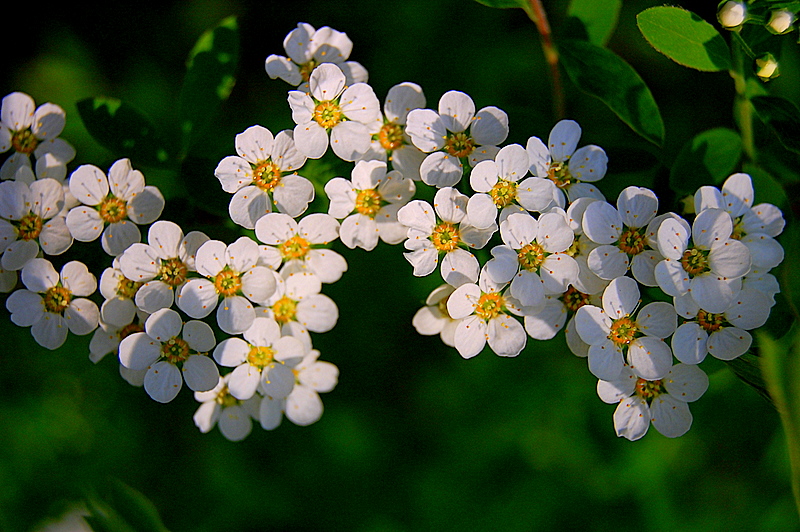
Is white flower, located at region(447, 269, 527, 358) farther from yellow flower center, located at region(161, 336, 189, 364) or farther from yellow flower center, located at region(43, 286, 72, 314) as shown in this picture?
yellow flower center, located at region(43, 286, 72, 314)

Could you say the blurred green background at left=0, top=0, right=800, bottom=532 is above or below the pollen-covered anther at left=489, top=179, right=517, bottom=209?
below

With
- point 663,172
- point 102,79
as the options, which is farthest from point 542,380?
point 102,79

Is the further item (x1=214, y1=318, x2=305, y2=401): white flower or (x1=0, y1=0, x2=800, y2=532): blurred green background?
(x1=0, y1=0, x2=800, y2=532): blurred green background

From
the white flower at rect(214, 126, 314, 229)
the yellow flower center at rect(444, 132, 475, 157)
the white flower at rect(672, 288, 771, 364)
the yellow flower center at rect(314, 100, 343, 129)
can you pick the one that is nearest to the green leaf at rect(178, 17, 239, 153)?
the white flower at rect(214, 126, 314, 229)

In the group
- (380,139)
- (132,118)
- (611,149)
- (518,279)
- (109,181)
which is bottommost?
(109,181)

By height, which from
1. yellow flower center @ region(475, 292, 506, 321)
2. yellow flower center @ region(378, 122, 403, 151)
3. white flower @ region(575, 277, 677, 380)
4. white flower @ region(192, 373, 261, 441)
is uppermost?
yellow flower center @ region(378, 122, 403, 151)

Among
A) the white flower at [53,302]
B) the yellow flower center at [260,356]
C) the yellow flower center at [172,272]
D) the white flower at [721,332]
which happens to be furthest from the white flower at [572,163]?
the white flower at [53,302]

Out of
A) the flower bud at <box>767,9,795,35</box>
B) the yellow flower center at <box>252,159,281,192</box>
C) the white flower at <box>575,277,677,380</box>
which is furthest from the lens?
the yellow flower center at <box>252,159,281,192</box>

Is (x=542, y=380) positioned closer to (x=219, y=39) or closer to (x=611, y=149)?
(x=611, y=149)
